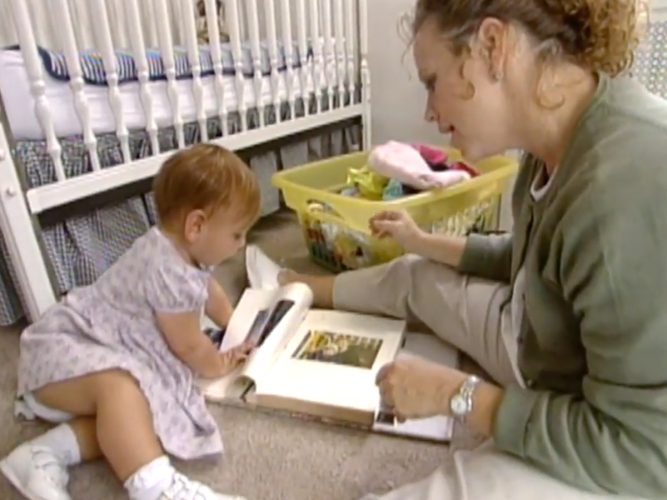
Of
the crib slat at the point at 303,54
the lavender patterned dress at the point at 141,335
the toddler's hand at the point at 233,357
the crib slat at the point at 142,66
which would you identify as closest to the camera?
the lavender patterned dress at the point at 141,335

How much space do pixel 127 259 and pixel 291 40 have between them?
937mm

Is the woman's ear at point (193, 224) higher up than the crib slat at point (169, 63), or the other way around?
the crib slat at point (169, 63)

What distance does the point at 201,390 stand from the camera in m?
0.92

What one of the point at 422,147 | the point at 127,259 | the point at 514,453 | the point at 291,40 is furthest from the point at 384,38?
the point at 514,453

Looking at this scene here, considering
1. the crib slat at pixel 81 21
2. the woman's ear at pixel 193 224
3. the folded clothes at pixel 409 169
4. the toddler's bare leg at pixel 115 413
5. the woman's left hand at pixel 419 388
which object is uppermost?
the crib slat at pixel 81 21

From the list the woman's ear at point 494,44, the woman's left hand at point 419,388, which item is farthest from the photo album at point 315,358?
the woman's ear at point 494,44

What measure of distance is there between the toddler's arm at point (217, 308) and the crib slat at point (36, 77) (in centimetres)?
35

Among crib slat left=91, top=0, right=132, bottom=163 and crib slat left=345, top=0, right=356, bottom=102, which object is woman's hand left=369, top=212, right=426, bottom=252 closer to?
crib slat left=91, top=0, right=132, bottom=163

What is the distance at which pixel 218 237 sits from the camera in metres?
0.88

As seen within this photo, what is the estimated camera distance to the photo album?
86 cm

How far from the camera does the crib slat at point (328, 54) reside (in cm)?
168

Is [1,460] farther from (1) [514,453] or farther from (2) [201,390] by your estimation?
(1) [514,453]

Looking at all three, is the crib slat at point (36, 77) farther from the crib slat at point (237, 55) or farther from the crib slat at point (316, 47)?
the crib slat at point (316, 47)

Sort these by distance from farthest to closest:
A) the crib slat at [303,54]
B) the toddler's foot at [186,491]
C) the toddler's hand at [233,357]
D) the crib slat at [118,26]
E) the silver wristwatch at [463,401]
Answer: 1. the crib slat at [118,26]
2. the crib slat at [303,54]
3. the toddler's hand at [233,357]
4. the toddler's foot at [186,491]
5. the silver wristwatch at [463,401]
